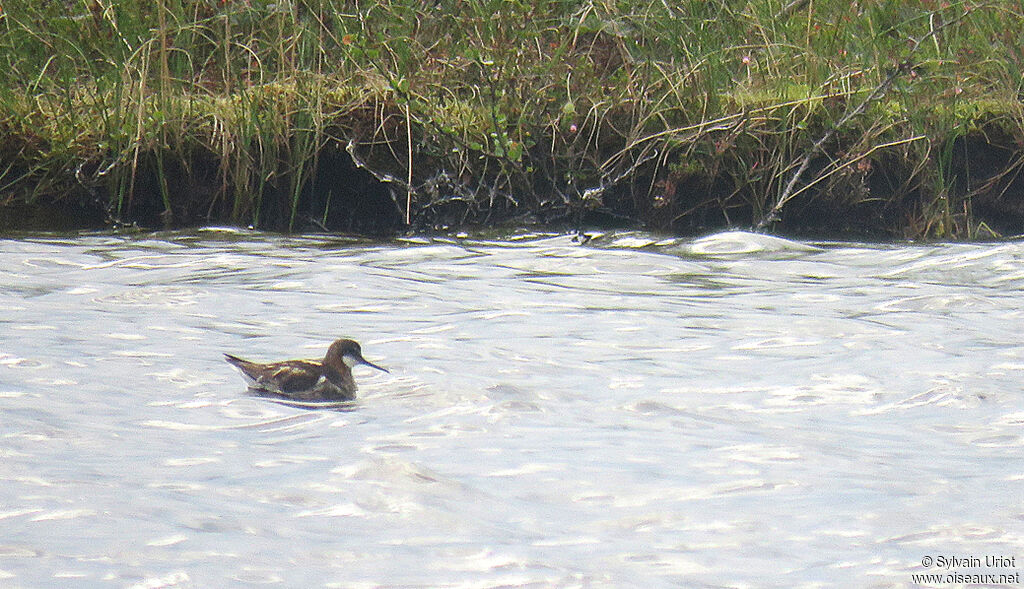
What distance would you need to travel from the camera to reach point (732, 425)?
3842 mm

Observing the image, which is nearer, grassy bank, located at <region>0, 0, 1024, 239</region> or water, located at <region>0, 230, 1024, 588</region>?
water, located at <region>0, 230, 1024, 588</region>

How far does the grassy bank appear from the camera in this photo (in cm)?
779

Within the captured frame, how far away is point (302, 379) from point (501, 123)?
12.2ft

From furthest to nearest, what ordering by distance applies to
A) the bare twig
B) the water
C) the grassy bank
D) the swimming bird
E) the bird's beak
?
the grassy bank
the bare twig
the bird's beak
the swimming bird
the water

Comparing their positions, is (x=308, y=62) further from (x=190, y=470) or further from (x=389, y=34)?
(x=190, y=470)

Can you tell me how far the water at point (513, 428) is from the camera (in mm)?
2793

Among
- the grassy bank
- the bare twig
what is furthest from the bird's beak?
the bare twig

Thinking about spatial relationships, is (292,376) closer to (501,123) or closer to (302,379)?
(302,379)

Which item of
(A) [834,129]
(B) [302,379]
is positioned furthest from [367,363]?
(A) [834,129]

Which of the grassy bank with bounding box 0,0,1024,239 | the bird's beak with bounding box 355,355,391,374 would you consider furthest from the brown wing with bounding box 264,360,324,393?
the grassy bank with bounding box 0,0,1024,239

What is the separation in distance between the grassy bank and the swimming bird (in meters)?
3.59

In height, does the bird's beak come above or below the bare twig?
below

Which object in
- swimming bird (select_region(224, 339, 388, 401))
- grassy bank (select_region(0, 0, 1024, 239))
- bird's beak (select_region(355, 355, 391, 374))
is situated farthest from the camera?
grassy bank (select_region(0, 0, 1024, 239))

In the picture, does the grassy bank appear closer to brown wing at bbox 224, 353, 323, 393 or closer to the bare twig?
the bare twig
